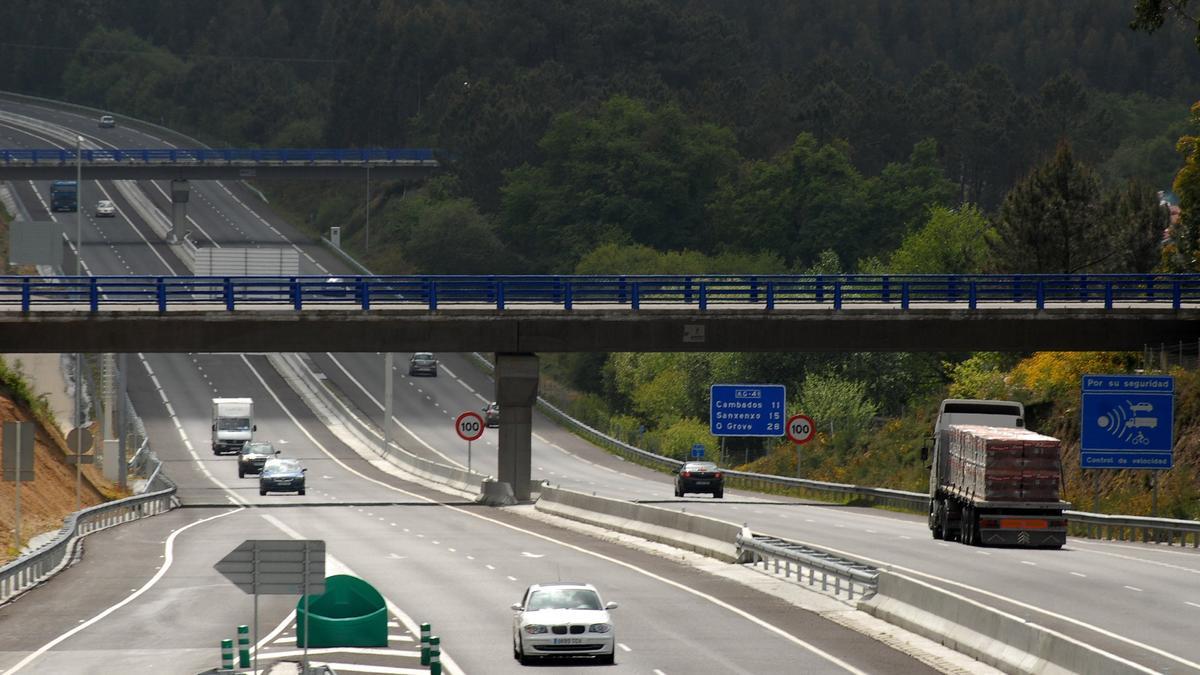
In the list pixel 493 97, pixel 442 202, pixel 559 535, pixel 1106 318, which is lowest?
pixel 559 535

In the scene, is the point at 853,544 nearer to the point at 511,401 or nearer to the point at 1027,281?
the point at 511,401

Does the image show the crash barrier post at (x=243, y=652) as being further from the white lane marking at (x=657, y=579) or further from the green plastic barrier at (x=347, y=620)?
the white lane marking at (x=657, y=579)

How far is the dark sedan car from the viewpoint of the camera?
75375 mm

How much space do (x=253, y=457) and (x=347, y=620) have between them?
210 ft

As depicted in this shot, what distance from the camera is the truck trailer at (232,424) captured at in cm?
10231

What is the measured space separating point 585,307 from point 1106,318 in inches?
694

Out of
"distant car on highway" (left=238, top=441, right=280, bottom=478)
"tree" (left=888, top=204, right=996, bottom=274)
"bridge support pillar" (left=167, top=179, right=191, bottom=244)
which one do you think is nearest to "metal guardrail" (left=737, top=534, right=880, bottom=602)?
"distant car on highway" (left=238, top=441, right=280, bottom=478)

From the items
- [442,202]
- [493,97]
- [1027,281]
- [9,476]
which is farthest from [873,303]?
[493,97]

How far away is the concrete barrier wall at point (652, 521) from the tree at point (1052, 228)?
3901 cm

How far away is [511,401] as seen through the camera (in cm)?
6500

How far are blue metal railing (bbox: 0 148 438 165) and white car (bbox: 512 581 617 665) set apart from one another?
133582 millimetres

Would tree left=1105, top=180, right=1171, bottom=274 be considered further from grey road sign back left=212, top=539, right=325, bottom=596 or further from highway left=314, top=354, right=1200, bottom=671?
grey road sign back left=212, top=539, right=325, bottom=596

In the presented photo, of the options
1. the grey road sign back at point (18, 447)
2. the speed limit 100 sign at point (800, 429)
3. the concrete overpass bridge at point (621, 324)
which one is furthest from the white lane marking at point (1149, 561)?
the grey road sign back at point (18, 447)

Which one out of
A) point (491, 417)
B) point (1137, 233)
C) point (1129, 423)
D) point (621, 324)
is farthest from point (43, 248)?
point (1137, 233)
